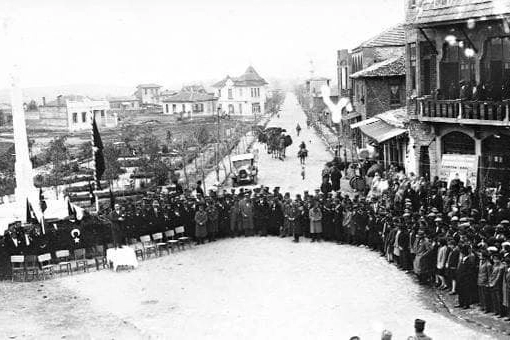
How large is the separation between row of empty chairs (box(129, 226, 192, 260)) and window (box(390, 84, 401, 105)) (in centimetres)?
2370

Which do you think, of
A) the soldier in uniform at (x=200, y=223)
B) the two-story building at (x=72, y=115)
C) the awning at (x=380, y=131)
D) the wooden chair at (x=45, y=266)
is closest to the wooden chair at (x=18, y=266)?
the wooden chair at (x=45, y=266)

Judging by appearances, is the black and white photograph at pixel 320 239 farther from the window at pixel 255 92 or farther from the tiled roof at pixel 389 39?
the window at pixel 255 92

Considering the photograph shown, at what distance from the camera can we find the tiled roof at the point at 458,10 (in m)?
22.0

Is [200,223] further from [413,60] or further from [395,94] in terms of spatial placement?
[395,94]

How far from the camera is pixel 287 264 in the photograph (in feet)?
61.7

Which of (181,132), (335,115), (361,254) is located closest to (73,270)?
(361,254)

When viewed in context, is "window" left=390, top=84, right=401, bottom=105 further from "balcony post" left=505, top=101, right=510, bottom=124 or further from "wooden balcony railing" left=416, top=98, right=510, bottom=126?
"balcony post" left=505, top=101, right=510, bottom=124

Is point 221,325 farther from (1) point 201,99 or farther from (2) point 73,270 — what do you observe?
(1) point 201,99

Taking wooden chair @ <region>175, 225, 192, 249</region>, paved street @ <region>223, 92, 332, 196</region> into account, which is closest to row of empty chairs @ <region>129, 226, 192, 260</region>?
wooden chair @ <region>175, 225, 192, 249</region>

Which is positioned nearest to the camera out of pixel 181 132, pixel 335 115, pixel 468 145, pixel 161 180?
pixel 468 145

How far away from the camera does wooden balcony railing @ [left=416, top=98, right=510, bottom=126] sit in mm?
22188

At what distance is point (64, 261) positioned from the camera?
812 inches

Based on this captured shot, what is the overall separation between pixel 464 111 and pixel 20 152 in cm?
1643

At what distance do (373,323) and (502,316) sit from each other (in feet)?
8.97
